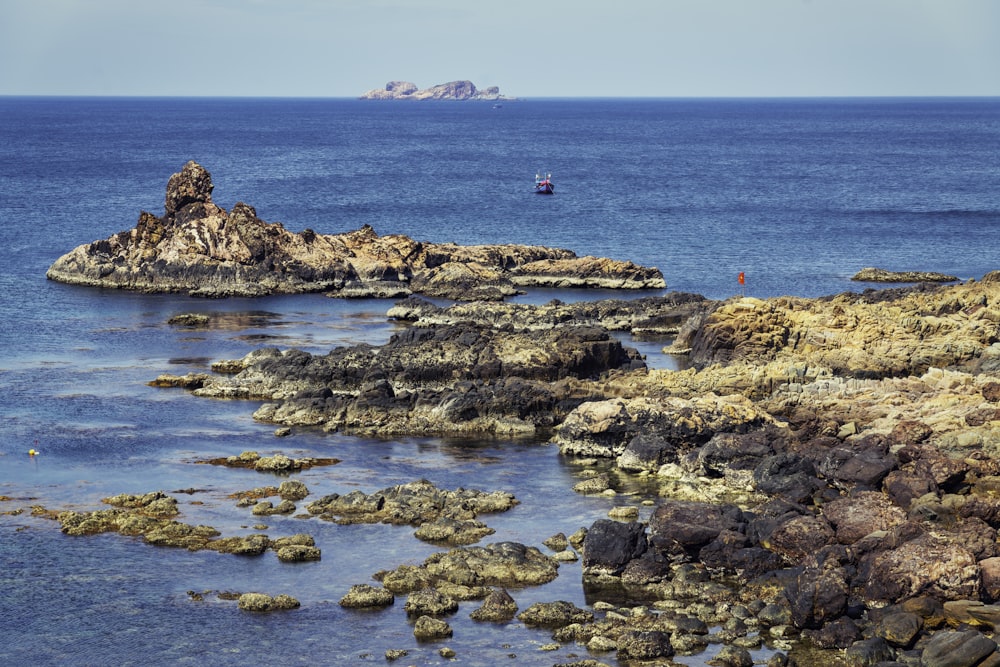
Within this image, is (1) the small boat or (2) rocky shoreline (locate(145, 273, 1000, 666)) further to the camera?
(1) the small boat

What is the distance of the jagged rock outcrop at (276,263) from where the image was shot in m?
92.1

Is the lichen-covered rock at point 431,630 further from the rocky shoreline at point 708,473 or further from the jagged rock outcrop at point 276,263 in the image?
the jagged rock outcrop at point 276,263

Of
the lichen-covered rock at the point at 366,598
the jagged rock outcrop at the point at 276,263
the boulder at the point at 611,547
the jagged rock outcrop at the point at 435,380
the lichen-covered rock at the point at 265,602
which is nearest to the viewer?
the lichen-covered rock at the point at 265,602

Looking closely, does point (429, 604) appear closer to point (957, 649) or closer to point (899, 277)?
point (957, 649)

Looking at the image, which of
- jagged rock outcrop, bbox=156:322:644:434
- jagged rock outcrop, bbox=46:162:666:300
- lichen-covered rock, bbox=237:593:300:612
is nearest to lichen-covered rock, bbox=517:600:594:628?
lichen-covered rock, bbox=237:593:300:612

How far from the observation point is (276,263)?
94375mm

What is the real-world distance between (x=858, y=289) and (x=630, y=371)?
36.3 metres

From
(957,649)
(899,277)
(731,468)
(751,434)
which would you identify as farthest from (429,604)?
(899,277)

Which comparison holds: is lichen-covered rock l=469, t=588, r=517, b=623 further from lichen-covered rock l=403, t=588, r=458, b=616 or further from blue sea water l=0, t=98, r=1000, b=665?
lichen-covered rock l=403, t=588, r=458, b=616

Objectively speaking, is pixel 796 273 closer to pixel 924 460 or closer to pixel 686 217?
pixel 686 217

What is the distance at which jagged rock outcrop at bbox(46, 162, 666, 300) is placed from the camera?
9212 cm

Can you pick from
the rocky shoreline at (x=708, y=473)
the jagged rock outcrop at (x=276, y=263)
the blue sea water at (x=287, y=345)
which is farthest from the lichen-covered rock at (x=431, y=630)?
the jagged rock outcrop at (x=276, y=263)

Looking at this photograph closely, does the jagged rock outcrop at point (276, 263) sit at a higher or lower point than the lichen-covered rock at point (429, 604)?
higher

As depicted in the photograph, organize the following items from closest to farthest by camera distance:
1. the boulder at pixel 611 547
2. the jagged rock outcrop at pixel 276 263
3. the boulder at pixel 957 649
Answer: the boulder at pixel 957 649 → the boulder at pixel 611 547 → the jagged rock outcrop at pixel 276 263
